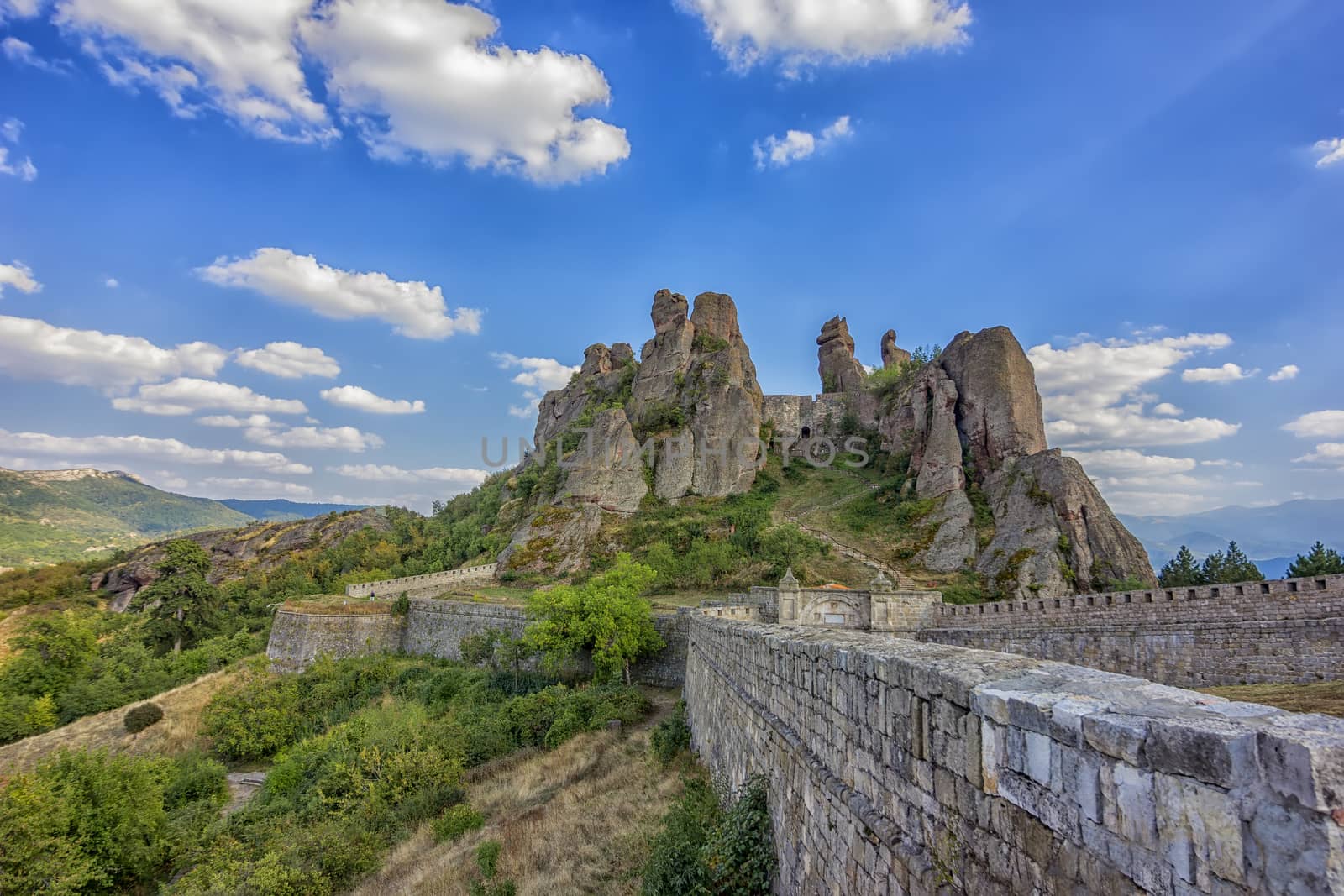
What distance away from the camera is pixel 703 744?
12188 mm

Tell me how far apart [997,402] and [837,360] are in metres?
28.7

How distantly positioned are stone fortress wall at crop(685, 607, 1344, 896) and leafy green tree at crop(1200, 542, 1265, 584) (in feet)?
92.7

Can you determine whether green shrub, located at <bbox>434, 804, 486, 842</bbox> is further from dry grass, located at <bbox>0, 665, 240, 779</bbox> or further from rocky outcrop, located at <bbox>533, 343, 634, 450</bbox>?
rocky outcrop, located at <bbox>533, 343, 634, 450</bbox>

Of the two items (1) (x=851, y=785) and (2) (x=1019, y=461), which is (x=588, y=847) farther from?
(2) (x=1019, y=461)

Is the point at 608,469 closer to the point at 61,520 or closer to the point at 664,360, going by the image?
the point at 664,360

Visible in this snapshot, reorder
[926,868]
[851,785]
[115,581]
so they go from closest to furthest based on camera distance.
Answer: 1. [926,868]
2. [851,785]
3. [115,581]

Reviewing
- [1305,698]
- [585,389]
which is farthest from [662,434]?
[1305,698]

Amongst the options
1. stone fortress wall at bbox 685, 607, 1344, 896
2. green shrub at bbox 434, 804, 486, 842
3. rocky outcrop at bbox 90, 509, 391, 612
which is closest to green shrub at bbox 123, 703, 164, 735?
green shrub at bbox 434, 804, 486, 842

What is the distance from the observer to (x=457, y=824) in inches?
529

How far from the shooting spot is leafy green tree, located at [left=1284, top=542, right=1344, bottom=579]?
22.6 metres

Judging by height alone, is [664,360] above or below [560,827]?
above

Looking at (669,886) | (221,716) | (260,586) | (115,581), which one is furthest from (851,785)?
Result: (115,581)

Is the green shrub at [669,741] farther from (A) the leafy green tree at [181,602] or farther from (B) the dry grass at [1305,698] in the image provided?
(A) the leafy green tree at [181,602]

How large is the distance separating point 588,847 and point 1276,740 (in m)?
10.6
